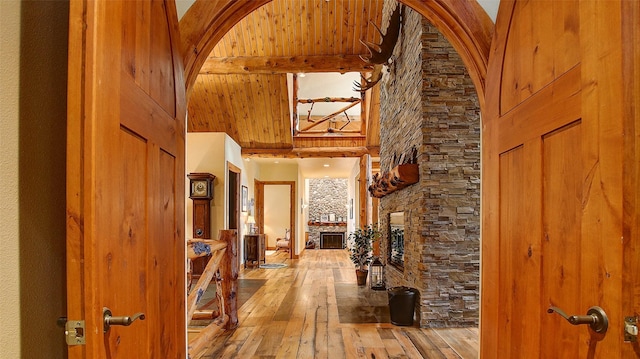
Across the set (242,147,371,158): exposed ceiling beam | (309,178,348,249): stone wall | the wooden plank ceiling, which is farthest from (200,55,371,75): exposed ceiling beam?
(309,178,348,249): stone wall

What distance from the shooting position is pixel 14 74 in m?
1.01

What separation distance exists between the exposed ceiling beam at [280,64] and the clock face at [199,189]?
194cm

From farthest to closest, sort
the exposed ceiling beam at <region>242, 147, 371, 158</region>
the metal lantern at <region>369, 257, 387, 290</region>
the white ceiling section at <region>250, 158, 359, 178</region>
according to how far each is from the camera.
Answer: the white ceiling section at <region>250, 158, 359, 178</region>
the exposed ceiling beam at <region>242, 147, 371, 158</region>
the metal lantern at <region>369, 257, 387, 290</region>

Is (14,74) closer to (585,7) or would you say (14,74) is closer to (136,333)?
(136,333)

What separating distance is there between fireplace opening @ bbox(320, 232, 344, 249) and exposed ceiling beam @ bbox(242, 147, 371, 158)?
6.58 m

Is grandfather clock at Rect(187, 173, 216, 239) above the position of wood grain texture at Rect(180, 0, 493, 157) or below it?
below

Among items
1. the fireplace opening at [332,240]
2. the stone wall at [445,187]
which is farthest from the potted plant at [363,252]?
the fireplace opening at [332,240]

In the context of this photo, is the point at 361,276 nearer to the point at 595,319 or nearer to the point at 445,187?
the point at 445,187

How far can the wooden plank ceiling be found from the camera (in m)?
6.35

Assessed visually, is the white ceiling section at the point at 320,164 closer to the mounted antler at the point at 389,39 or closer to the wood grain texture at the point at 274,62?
the wood grain texture at the point at 274,62

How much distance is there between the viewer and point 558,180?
120cm

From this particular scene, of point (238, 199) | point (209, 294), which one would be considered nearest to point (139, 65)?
point (209, 294)

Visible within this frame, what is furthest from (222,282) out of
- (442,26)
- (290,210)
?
(290,210)

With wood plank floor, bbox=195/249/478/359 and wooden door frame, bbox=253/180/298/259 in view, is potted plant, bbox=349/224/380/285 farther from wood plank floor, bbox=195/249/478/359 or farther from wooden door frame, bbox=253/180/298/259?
wooden door frame, bbox=253/180/298/259
